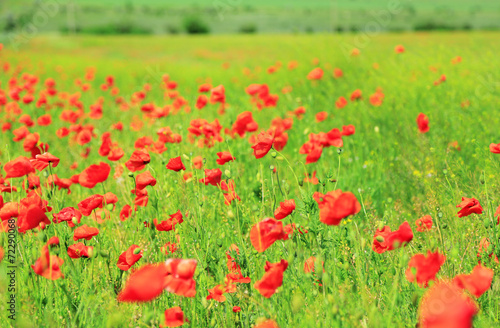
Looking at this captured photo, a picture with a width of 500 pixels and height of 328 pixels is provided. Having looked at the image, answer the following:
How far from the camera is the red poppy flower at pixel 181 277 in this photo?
1167 millimetres

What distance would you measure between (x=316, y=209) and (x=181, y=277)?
72cm

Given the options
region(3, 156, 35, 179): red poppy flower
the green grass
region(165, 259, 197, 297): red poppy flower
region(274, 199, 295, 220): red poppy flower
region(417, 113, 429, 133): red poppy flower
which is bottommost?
the green grass

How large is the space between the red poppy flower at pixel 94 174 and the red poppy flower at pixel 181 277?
0.79 metres

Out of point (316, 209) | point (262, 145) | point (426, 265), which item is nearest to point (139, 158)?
point (262, 145)

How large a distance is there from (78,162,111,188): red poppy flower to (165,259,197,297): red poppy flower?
0.79m

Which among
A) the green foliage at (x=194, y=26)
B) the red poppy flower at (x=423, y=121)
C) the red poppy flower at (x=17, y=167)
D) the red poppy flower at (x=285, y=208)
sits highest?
the red poppy flower at (x=423, y=121)

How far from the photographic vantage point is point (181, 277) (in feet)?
3.86

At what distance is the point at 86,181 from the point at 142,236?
0.41 m

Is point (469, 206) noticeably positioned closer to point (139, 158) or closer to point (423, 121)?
point (423, 121)

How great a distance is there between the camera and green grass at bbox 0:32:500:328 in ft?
4.76

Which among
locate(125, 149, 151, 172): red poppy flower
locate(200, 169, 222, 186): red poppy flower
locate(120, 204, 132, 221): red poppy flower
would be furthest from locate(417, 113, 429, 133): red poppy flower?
locate(120, 204, 132, 221): red poppy flower

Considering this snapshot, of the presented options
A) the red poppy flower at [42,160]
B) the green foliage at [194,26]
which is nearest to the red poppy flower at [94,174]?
the red poppy flower at [42,160]

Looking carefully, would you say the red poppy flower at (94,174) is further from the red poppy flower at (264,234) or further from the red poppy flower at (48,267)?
the red poppy flower at (264,234)

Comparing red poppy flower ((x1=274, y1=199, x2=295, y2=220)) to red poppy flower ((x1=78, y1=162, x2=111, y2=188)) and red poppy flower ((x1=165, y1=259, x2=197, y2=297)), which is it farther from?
red poppy flower ((x1=78, y1=162, x2=111, y2=188))
